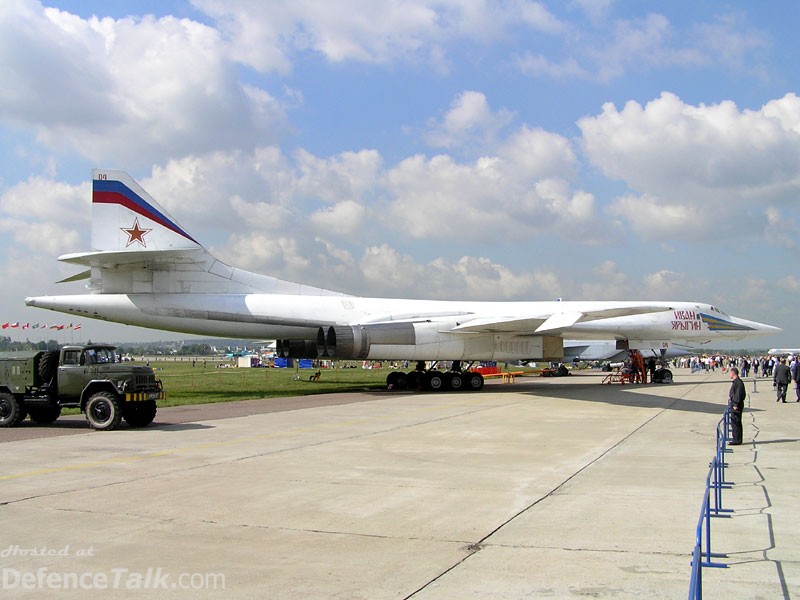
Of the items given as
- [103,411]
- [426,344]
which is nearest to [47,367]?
[103,411]

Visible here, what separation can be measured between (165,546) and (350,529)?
156 centimetres

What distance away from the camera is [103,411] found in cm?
1390

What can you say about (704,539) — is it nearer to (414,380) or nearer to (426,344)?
(426,344)

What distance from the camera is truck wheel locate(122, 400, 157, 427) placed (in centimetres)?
1434

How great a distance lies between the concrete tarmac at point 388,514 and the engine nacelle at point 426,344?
10.5 m

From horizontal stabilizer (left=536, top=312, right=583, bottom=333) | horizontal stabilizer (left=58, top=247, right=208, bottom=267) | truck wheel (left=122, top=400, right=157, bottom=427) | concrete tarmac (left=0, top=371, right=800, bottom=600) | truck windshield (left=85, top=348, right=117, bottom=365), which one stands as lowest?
concrete tarmac (left=0, top=371, right=800, bottom=600)

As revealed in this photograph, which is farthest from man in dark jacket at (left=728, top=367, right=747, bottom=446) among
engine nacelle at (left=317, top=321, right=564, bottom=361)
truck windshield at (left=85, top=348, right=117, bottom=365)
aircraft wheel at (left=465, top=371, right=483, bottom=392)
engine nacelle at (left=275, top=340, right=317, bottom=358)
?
engine nacelle at (left=275, top=340, right=317, bottom=358)

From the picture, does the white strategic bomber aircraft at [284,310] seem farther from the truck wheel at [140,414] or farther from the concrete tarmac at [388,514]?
the concrete tarmac at [388,514]

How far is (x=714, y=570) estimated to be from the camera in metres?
5.12

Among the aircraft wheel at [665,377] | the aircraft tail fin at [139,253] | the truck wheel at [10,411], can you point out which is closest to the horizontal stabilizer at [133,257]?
the aircraft tail fin at [139,253]

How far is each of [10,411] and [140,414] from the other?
265 cm

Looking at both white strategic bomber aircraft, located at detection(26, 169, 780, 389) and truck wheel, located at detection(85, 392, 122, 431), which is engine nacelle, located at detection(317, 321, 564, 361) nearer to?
white strategic bomber aircraft, located at detection(26, 169, 780, 389)

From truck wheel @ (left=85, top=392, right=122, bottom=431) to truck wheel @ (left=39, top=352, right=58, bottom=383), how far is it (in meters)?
1.40

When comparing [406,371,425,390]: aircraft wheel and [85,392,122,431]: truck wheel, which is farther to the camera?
[406,371,425,390]: aircraft wheel
